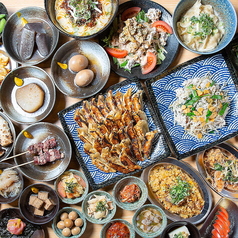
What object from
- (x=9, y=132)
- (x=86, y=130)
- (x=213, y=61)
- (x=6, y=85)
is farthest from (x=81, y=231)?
(x=213, y=61)

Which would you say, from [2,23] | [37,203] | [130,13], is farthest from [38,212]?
[130,13]

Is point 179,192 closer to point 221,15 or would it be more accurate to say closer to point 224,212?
point 224,212

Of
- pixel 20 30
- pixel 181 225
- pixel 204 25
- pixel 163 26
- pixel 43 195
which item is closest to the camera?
pixel 204 25

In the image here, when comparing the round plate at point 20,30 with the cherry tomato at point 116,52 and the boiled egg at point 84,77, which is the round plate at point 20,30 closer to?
the boiled egg at point 84,77

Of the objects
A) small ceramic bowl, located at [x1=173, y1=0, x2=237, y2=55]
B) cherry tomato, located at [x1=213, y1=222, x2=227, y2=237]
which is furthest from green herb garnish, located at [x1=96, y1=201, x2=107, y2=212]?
small ceramic bowl, located at [x1=173, y1=0, x2=237, y2=55]

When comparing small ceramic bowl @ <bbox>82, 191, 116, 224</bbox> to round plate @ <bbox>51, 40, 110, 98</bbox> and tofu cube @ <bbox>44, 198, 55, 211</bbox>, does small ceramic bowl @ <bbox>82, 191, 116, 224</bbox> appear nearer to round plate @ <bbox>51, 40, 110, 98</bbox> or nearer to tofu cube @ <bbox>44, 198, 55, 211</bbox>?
tofu cube @ <bbox>44, 198, 55, 211</bbox>
